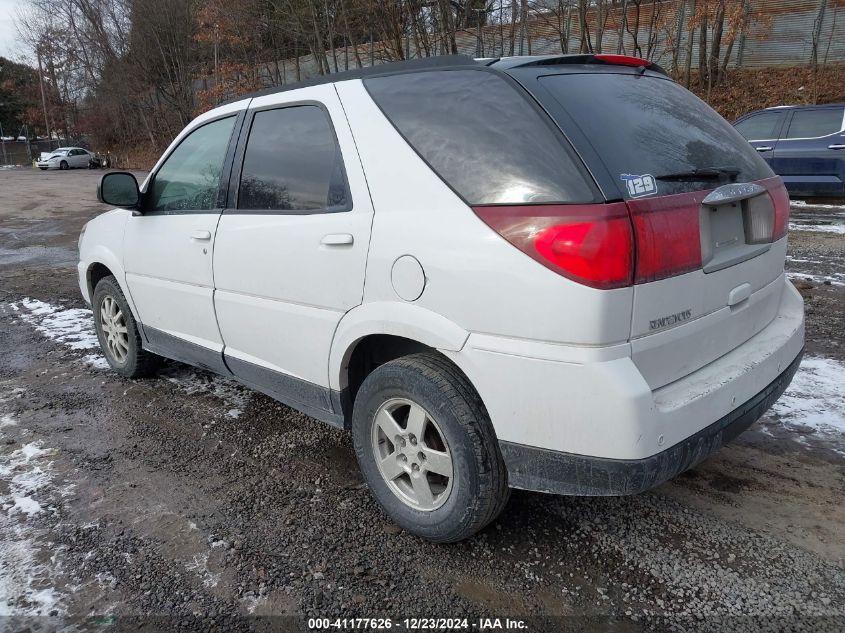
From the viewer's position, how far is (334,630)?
2195 millimetres

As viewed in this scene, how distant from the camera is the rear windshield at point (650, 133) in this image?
2186mm

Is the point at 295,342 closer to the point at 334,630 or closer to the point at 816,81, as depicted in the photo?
the point at 334,630

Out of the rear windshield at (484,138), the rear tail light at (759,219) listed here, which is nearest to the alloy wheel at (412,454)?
the rear windshield at (484,138)

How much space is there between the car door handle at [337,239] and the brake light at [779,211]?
1.80 m

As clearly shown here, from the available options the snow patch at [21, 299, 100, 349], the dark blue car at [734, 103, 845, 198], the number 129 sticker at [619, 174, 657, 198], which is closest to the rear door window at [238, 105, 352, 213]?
the number 129 sticker at [619, 174, 657, 198]

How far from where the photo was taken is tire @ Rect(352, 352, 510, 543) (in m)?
2.32

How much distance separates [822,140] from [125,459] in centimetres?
1167

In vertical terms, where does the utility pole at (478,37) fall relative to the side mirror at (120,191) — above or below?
above

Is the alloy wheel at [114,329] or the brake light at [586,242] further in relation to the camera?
the alloy wheel at [114,329]

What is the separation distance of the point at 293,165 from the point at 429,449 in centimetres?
150

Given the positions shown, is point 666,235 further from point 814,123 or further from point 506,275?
point 814,123

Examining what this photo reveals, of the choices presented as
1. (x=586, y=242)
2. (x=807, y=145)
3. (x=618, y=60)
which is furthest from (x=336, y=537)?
(x=807, y=145)

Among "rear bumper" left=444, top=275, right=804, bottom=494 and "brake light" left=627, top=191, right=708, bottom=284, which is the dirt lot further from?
"brake light" left=627, top=191, right=708, bottom=284

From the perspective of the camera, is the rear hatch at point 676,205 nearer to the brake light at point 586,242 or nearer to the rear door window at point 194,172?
the brake light at point 586,242
